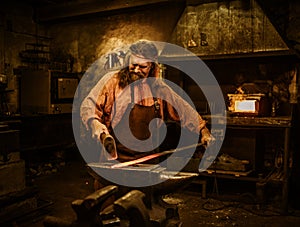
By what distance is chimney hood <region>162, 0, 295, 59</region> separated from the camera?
5.27m

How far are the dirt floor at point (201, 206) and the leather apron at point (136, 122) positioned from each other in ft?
3.23

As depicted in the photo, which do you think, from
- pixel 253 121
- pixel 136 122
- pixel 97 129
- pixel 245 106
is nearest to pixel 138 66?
pixel 136 122

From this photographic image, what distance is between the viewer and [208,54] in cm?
566

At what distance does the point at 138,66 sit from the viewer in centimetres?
358

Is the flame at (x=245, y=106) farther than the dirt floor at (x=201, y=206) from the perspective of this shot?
Yes

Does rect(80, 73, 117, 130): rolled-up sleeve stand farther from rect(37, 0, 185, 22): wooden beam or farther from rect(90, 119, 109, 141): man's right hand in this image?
rect(37, 0, 185, 22): wooden beam

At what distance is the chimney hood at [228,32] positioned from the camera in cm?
527

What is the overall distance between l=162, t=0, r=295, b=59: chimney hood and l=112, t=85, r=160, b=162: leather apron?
7.25ft

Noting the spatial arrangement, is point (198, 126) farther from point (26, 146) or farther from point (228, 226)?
point (26, 146)

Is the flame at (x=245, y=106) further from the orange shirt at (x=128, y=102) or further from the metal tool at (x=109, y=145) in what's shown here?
the metal tool at (x=109, y=145)

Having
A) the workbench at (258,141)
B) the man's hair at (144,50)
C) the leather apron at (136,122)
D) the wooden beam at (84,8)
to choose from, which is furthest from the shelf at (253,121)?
the wooden beam at (84,8)

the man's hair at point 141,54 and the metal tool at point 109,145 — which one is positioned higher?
the man's hair at point 141,54

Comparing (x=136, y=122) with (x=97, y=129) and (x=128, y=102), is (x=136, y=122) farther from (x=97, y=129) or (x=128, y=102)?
(x=97, y=129)

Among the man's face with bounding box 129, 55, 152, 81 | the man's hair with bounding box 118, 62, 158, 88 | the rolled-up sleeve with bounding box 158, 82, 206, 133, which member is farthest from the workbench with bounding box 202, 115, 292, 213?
the man's face with bounding box 129, 55, 152, 81
